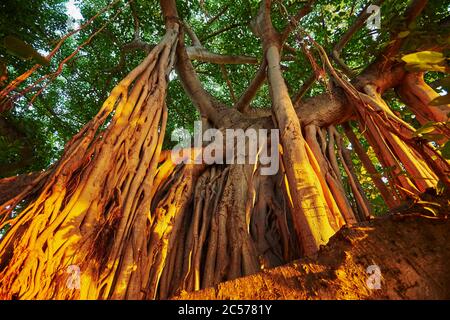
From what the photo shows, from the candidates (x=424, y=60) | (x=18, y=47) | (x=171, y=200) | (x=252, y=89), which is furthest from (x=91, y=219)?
(x=252, y=89)

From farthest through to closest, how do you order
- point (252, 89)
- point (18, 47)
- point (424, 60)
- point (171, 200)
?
point (252, 89) < point (171, 200) < point (18, 47) < point (424, 60)

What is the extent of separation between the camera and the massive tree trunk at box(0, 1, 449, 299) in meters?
1.12

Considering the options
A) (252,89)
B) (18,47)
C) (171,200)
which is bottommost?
(18,47)

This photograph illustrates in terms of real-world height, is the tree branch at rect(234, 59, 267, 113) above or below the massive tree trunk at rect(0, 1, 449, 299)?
above

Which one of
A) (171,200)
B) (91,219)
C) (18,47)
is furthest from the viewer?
(171,200)

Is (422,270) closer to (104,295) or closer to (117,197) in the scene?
(104,295)

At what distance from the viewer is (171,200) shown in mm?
1924

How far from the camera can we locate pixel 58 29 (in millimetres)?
4883

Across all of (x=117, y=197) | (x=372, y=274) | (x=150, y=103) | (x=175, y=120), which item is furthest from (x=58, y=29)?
(x=372, y=274)

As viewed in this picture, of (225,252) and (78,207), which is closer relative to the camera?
(78,207)

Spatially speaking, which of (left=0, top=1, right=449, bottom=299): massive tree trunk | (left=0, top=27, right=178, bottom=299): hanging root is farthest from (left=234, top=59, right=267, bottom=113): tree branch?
(left=0, top=27, right=178, bottom=299): hanging root

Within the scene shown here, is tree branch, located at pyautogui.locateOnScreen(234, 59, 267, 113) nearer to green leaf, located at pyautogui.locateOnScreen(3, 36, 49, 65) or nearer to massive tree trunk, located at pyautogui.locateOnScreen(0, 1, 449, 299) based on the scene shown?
massive tree trunk, located at pyautogui.locateOnScreen(0, 1, 449, 299)

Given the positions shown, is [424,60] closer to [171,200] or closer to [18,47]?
[18,47]
